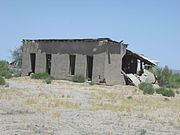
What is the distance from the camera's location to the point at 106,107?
752 inches

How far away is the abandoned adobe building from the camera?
36.7 metres

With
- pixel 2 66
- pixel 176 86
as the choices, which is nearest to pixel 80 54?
pixel 176 86

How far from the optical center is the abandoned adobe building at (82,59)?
36719 mm

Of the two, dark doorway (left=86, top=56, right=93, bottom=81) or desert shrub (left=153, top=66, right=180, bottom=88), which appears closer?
dark doorway (left=86, top=56, right=93, bottom=81)

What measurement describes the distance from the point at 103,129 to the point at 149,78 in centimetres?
2972

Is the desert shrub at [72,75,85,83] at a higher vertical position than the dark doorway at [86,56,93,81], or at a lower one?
lower

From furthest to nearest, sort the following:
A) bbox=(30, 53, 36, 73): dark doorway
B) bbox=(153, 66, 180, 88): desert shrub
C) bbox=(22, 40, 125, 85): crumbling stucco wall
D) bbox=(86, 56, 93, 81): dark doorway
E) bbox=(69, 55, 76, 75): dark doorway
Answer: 1. bbox=(153, 66, 180, 88): desert shrub
2. bbox=(30, 53, 36, 73): dark doorway
3. bbox=(69, 55, 76, 75): dark doorway
4. bbox=(86, 56, 93, 81): dark doorway
5. bbox=(22, 40, 125, 85): crumbling stucco wall

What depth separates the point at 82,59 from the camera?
1490 inches

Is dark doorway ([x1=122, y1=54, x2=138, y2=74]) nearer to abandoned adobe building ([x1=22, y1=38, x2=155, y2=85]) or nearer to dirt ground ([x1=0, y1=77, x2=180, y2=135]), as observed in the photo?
abandoned adobe building ([x1=22, y1=38, x2=155, y2=85])

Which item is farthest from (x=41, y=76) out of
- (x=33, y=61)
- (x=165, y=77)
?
(x=165, y=77)

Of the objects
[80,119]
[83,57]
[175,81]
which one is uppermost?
[83,57]

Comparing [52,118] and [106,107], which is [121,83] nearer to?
[106,107]

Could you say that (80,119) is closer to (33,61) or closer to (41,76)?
(41,76)

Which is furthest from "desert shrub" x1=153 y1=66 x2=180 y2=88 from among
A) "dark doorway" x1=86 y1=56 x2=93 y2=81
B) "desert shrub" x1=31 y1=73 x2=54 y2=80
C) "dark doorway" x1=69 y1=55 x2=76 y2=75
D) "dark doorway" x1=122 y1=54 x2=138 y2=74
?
"desert shrub" x1=31 y1=73 x2=54 y2=80
